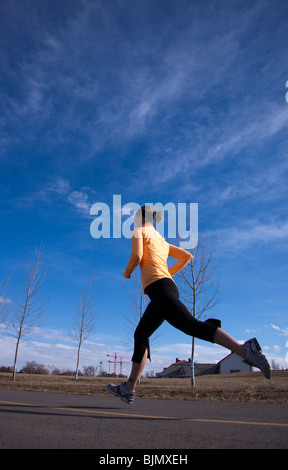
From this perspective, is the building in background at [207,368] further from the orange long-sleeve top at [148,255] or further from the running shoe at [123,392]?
the orange long-sleeve top at [148,255]

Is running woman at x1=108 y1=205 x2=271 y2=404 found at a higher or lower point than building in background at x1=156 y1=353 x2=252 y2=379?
higher

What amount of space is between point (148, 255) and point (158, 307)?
0.54 meters

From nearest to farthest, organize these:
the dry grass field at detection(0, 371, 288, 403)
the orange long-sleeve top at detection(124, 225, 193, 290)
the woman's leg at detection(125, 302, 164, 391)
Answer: the orange long-sleeve top at detection(124, 225, 193, 290) → the woman's leg at detection(125, 302, 164, 391) → the dry grass field at detection(0, 371, 288, 403)

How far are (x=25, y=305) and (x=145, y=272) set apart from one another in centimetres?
1935

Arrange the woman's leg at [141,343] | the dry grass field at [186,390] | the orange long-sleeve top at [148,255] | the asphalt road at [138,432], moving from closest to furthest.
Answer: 1. the asphalt road at [138,432]
2. the orange long-sleeve top at [148,255]
3. the woman's leg at [141,343]
4. the dry grass field at [186,390]

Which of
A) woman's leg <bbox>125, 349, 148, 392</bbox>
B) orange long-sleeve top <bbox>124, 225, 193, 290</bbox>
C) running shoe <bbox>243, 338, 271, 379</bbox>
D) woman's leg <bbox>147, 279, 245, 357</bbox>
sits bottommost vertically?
woman's leg <bbox>125, 349, 148, 392</bbox>

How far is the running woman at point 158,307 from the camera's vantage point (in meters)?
2.89

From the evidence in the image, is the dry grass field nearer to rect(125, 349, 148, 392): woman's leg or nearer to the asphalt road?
rect(125, 349, 148, 392): woman's leg

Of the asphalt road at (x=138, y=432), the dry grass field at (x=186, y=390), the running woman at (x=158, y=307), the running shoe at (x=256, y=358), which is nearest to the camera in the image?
the asphalt road at (x=138, y=432)

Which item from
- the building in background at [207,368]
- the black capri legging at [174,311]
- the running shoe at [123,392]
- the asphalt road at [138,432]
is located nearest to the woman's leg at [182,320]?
the black capri legging at [174,311]

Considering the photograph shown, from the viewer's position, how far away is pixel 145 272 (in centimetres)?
337

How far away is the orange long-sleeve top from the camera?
3331 millimetres

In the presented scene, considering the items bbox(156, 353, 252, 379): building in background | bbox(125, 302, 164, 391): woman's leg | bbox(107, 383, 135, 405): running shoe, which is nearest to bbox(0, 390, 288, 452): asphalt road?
bbox(107, 383, 135, 405): running shoe
